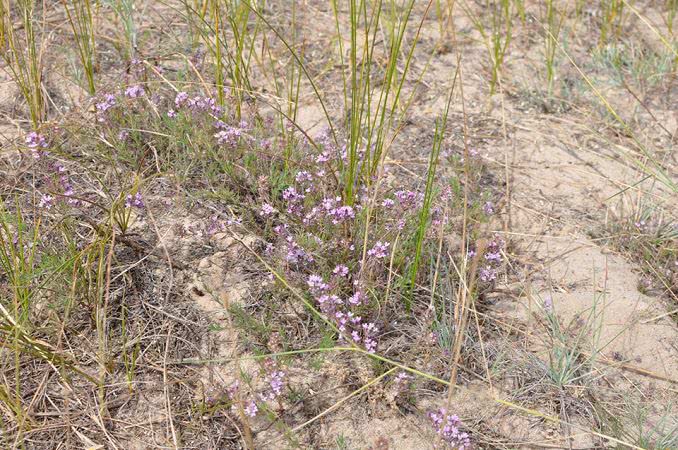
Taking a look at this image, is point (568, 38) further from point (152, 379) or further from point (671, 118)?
point (152, 379)

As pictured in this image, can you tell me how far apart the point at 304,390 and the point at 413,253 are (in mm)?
823

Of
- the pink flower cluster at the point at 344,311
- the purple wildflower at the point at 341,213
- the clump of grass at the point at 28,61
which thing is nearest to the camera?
the pink flower cluster at the point at 344,311

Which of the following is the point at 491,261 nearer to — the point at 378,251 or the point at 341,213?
the point at 378,251

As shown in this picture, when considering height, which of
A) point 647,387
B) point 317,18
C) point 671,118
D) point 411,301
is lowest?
point 647,387

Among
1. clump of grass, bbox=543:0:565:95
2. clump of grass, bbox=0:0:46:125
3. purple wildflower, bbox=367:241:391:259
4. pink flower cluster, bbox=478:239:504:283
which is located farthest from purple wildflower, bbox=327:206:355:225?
clump of grass, bbox=543:0:565:95

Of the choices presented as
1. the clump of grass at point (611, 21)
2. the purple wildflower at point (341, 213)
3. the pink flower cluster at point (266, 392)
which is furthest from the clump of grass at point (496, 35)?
the pink flower cluster at point (266, 392)

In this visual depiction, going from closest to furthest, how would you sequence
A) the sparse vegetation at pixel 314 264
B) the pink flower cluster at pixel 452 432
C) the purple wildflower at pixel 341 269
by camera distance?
the pink flower cluster at pixel 452 432 → the sparse vegetation at pixel 314 264 → the purple wildflower at pixel 341 269

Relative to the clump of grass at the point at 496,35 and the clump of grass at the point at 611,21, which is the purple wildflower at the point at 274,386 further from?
the clump of grass at the point at 611,21

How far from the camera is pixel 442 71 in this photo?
469 centimetres

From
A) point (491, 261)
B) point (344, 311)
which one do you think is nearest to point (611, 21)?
point (491, 261)

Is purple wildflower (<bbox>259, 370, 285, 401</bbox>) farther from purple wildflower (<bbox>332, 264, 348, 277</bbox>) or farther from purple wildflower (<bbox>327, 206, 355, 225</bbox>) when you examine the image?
purple wildflower (<bbox>327, 206, 355, 225</bbox>)

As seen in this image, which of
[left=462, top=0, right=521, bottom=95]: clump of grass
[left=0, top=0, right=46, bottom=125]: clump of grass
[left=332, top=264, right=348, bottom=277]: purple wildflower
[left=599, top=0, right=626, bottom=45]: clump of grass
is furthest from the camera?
[left=599, top=0, right=626, bottom=45]: clump of grass

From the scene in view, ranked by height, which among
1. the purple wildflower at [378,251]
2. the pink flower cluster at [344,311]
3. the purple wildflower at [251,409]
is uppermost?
the purple wildflower at [378,251]

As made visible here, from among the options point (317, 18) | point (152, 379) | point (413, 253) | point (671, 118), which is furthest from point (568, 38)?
point (152, 379)
